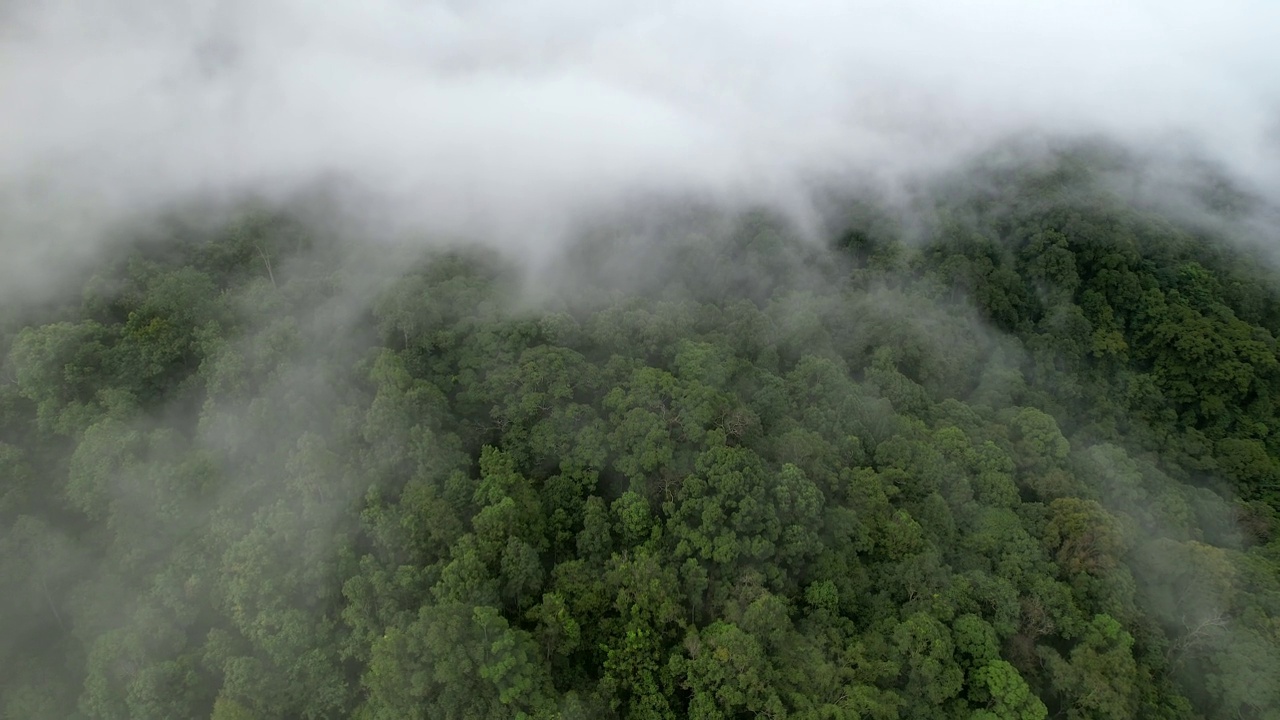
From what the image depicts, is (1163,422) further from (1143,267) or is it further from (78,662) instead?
(78,662)

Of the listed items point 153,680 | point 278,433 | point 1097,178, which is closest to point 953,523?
point 278,433

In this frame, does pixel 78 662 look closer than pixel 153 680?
No

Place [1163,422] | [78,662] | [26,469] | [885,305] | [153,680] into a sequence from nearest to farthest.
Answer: [153,680]
[78,662]
[26,469]
[885,305]
[1163,422]

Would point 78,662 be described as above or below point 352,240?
below

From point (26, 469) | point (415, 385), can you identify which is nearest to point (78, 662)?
point (26, 469)

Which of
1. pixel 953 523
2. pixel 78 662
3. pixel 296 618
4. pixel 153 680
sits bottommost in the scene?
pixel 78 662

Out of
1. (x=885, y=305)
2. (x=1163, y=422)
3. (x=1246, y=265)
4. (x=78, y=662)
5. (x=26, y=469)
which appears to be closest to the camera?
(x=78, y=662)
